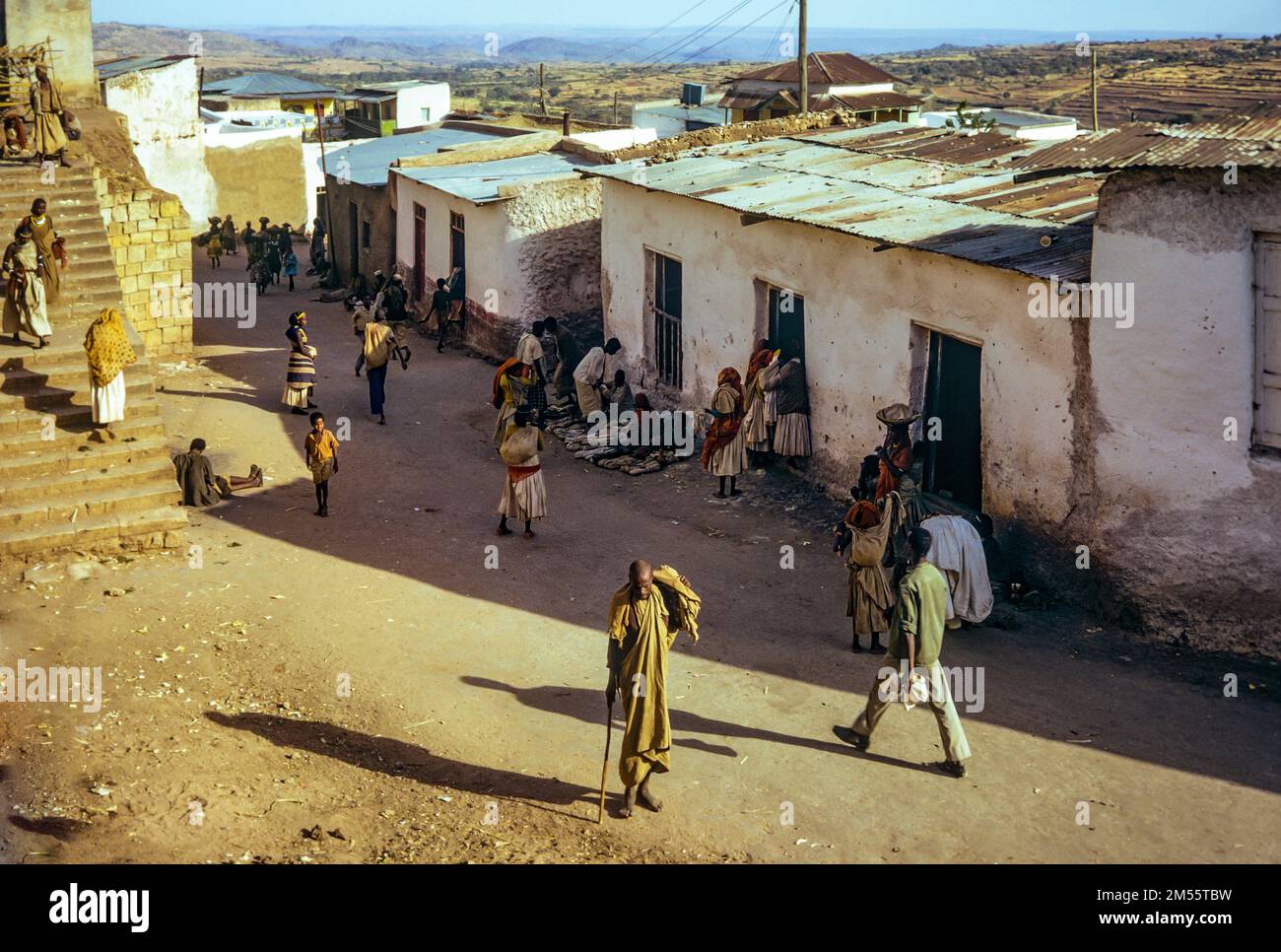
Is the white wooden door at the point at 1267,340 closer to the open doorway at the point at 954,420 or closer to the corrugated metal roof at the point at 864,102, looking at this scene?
the open doorway at the point at 954,420

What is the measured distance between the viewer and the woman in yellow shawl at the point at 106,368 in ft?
40.1

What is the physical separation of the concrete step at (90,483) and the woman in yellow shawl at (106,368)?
0.44m

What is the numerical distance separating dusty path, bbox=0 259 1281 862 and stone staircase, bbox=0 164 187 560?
0.48 metres

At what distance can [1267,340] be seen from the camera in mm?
9062

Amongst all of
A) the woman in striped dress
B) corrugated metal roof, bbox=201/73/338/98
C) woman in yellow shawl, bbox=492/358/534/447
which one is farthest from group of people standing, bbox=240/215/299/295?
corrugated metal roof, bbox=201/73/338/98

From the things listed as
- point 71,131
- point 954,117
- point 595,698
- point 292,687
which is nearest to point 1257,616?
point 595,698

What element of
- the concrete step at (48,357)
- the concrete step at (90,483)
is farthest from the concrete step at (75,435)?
the concrete step at (48,357)

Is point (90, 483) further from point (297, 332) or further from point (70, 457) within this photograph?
point (297, 332)

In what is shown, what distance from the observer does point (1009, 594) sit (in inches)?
421

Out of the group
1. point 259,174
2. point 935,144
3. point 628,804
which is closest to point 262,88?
point 259,174

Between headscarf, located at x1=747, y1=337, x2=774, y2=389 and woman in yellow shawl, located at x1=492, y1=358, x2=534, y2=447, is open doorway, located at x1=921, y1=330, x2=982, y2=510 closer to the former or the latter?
headscarf, located at x1=747, y1=337, x2=774, y2=389

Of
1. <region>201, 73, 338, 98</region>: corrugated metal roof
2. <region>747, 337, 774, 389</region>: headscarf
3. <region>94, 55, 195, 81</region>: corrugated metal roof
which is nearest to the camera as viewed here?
<region>747, 337, 774, 389</region>: headscarf

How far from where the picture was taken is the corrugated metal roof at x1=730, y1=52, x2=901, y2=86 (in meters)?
36.8

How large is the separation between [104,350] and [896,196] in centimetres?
746
